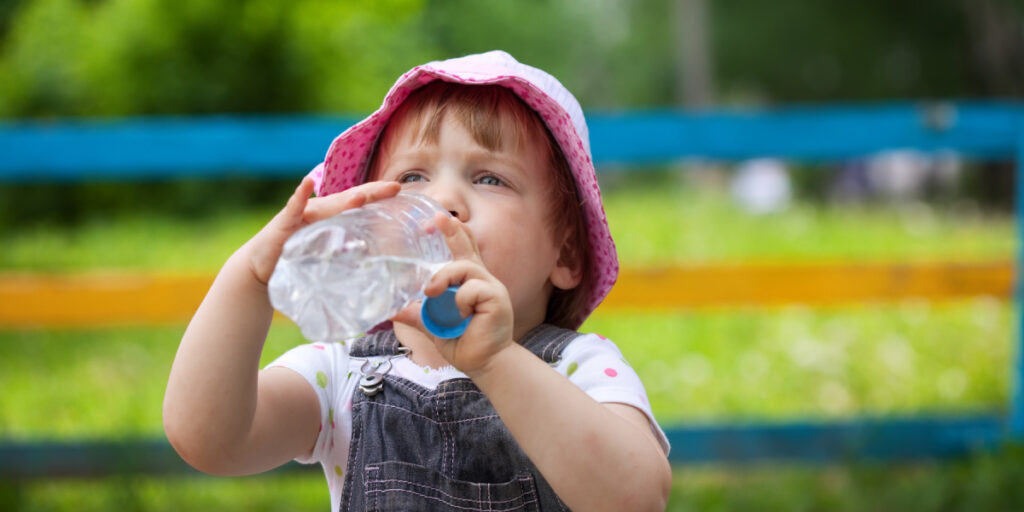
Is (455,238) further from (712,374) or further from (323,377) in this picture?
(712,374)

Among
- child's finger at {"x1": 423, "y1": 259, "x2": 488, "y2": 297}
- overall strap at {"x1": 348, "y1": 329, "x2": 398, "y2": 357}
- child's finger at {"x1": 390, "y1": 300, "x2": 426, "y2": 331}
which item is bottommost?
overall strap at {"x1": 348, "y1": 329, "x2": 398, "y2": 357}

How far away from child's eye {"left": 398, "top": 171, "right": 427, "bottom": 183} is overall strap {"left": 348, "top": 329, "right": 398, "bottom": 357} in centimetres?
23

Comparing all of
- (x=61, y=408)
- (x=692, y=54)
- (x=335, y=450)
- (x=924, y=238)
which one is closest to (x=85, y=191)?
(x=61, y=408)

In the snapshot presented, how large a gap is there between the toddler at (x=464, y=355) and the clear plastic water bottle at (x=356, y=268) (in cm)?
3

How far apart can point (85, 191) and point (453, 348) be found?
777 centimetres

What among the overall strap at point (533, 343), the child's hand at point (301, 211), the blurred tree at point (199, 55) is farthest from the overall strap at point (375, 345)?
the blurred tree at point (199, 55)

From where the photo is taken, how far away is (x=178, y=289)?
3.17 m

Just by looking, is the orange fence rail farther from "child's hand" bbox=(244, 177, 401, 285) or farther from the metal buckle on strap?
"child's hand" bbox=(244, 177, 401, 285)

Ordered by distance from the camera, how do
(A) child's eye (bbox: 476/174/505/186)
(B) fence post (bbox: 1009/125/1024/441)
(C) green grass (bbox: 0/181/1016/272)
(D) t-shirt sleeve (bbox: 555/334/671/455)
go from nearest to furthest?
(D) t-shirt sleeve (bbox: 555/334/671/455) < (A) child's eye (bbox: 476/174/505/186) < (B) fence post (bbox: 1009/125/1024/441) < (C) green grass (bbox: 0/181/1016/272)

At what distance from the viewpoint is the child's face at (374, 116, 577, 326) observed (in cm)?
127

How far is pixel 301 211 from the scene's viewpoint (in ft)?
3.65

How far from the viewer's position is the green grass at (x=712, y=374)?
115 inches

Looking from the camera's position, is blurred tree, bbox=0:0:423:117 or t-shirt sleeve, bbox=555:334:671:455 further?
blurred tree, bbox=0:0:423:117

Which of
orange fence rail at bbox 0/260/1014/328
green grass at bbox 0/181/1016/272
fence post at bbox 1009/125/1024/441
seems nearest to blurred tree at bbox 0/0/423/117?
green grass at bbox 0/181/1016/272
